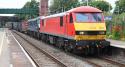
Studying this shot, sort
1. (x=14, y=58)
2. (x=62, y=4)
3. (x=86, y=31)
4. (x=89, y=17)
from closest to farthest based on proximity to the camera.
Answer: (x=86, y=31), (x=14, y=58), (x=89, y=17), (x=62, y=4)

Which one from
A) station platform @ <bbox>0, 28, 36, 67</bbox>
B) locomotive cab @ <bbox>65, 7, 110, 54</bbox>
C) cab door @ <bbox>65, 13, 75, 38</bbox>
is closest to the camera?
station platform @ <bbox>0, 28, 36, 67</bbox>

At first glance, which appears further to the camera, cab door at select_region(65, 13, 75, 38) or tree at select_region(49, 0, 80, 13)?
tree at select_region(49, 0, 80, 13)

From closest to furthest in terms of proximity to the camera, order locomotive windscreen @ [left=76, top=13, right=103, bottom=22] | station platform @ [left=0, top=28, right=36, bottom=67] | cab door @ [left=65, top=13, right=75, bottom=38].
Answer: station platform @ [left=0, top=28, right=36, bottom=67], cab door @ [left=65, top=13, right=75, bottom=38], locomotive windscreen @ [left=76, top=13, right=103, bottom=22]

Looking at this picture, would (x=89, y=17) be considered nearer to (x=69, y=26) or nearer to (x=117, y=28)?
(x=69, y=26)

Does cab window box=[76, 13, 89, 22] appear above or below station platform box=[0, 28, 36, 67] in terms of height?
above

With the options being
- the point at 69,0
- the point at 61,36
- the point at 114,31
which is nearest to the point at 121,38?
the point at 114,31

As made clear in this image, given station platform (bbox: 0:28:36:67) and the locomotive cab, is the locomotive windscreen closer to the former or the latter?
the locomotive cab

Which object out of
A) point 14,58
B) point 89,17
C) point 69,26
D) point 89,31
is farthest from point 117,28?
point 14,58

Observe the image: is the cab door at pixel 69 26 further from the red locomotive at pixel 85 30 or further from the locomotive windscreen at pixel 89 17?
the locomotive windscreen at pixel 89 17

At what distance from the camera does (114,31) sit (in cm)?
5228

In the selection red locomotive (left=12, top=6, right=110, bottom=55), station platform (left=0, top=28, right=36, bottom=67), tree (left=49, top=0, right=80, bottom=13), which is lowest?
station platform (left=0, top=28, right=36, bottom=67)

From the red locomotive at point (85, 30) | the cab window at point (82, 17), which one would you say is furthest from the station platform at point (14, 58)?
the cab window at point (82, 17)

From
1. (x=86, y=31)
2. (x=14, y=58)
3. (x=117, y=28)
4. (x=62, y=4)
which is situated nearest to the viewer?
(x=86, y=31)

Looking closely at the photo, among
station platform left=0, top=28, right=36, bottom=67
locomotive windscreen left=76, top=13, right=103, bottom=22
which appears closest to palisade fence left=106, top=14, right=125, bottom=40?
station platform left=0, top=28, right=36, bottom=67
